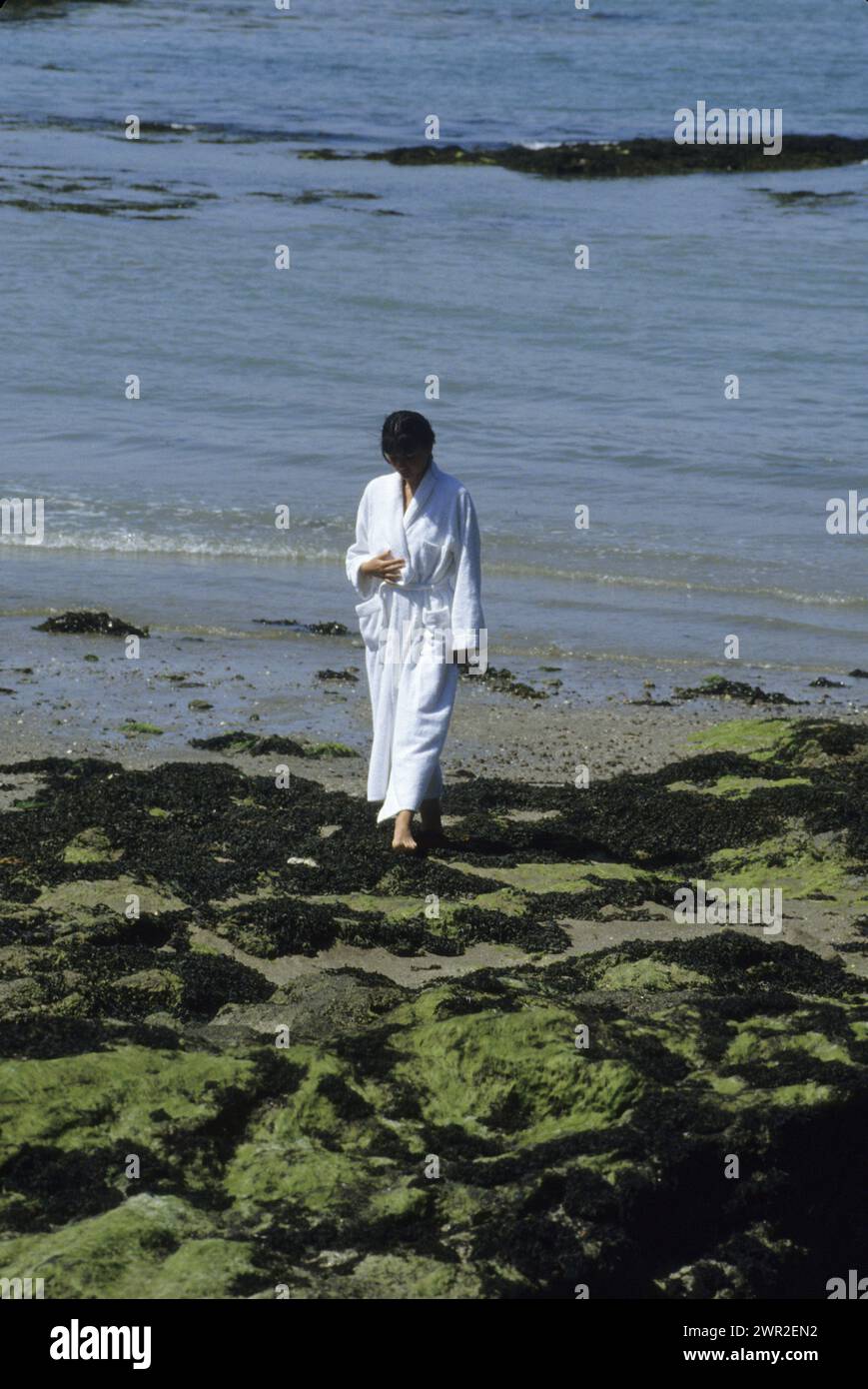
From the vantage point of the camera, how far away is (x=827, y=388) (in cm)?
1731

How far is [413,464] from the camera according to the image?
245 inches

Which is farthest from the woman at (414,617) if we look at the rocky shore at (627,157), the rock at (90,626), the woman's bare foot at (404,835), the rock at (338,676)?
the rocky shore at (627,157)

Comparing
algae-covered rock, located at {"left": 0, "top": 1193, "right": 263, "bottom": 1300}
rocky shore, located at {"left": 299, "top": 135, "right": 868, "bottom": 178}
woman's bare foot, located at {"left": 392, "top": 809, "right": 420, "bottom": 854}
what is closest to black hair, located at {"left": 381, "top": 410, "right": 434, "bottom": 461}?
woman's bare foot, located at {"left": 392, "top": 809, "right": 420, "bottom": 854}

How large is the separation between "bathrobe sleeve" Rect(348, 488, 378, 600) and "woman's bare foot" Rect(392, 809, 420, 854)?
34.8 inches

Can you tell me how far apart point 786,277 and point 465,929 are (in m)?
18.9

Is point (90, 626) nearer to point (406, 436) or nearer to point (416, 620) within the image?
point (416, 620)

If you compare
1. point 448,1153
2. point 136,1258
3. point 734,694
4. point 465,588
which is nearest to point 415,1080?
point 448,1153

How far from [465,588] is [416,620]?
262 mm

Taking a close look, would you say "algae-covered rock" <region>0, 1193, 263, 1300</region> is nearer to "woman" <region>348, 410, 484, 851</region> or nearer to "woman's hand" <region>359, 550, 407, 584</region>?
"woman" <region>348, 410, 484, 851</region>

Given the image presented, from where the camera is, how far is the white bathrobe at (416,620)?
6.33 meters

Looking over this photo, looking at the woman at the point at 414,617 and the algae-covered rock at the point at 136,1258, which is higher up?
the woman at the point at 414,617

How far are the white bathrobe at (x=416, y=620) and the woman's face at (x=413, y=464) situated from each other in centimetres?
6

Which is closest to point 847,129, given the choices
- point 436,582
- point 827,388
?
point 827,388

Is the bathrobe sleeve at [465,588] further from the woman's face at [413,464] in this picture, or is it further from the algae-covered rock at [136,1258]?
the algae-covered rock at [136,1258]
